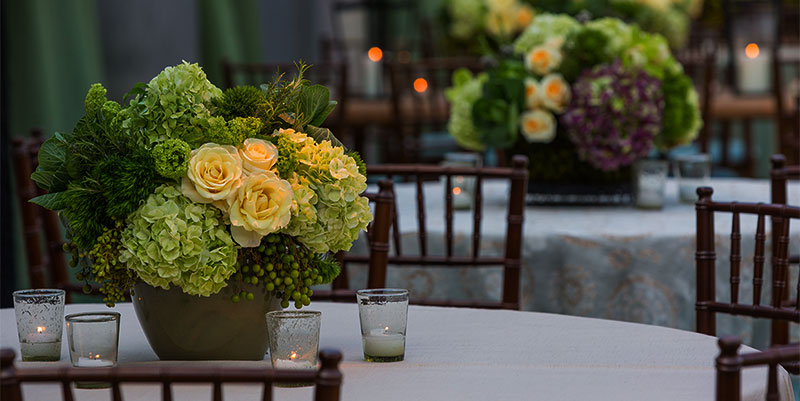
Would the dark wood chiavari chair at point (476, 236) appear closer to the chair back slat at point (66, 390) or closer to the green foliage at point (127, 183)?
the green foliage at point (127, 183)

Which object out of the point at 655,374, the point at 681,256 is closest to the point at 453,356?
the point at 655,374

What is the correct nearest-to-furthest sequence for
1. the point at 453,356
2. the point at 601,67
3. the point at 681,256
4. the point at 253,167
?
the point at 253,167 < the point at 453,356 < the point at 681,256 < the point at 601,67

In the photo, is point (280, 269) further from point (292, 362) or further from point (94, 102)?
point (94, 102)

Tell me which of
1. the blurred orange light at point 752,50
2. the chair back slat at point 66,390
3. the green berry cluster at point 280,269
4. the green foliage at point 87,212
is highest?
the blurred orange light at point 752,50

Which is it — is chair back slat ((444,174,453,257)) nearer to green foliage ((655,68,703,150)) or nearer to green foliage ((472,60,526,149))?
green foliage ((472,60,526,149))

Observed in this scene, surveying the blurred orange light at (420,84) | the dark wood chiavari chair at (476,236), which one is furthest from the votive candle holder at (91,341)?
the blurred orange light at (420,84)

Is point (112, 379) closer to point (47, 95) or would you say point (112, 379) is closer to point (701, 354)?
point (701, 354)

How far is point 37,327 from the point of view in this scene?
123 centimetres

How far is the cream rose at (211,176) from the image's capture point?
1.10 metres

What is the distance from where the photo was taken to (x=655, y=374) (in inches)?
46.3

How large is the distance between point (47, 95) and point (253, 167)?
2682mm

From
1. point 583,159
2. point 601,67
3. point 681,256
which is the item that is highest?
point 601,67

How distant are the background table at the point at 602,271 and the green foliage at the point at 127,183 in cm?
134

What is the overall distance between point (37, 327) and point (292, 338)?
309mm
